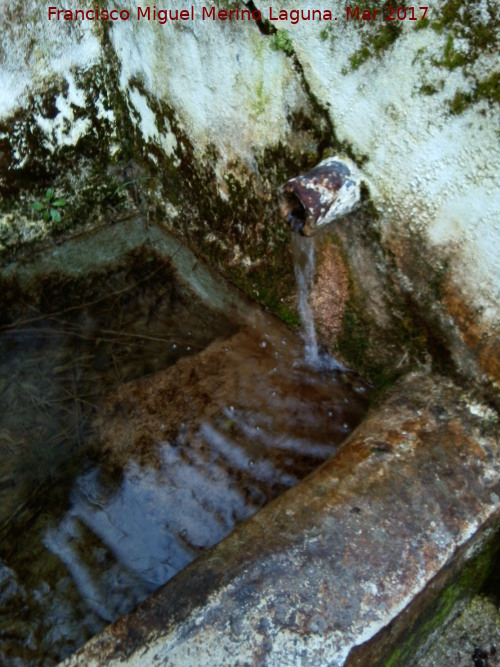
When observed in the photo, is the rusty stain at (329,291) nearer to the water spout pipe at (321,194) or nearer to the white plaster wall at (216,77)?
the water spout pipe at (321,194)

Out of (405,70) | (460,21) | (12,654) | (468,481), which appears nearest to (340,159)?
(405,70)

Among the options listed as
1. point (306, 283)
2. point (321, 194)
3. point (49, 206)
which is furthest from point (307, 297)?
point (49, 206)

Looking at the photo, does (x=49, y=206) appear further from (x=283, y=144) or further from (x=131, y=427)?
(x=283, y=144)

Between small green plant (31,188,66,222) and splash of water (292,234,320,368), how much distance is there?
3.88 ft

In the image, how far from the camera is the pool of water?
2.39 m

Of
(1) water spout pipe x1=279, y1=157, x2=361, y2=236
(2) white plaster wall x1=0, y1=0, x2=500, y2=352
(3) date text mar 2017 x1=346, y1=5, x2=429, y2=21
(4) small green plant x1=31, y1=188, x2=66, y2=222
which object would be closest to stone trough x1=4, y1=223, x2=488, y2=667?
(2) white plaster wall x1=0, y1=0, x2=500, y2=352

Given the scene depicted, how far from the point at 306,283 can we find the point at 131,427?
38.2 inches

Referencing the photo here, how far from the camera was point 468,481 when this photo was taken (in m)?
1.77

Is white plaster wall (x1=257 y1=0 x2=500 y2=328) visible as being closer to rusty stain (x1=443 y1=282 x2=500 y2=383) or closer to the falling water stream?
rusty stain (x1=443 y1=282 x2=500 y2=383)

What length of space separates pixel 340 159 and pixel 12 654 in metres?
2.00

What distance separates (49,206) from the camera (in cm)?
293

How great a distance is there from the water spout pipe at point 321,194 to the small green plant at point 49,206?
1.41 m

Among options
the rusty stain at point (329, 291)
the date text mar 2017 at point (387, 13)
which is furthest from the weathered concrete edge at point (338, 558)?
the date text mar 2017 at point (387, 13)

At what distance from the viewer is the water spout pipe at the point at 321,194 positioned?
182 cm
